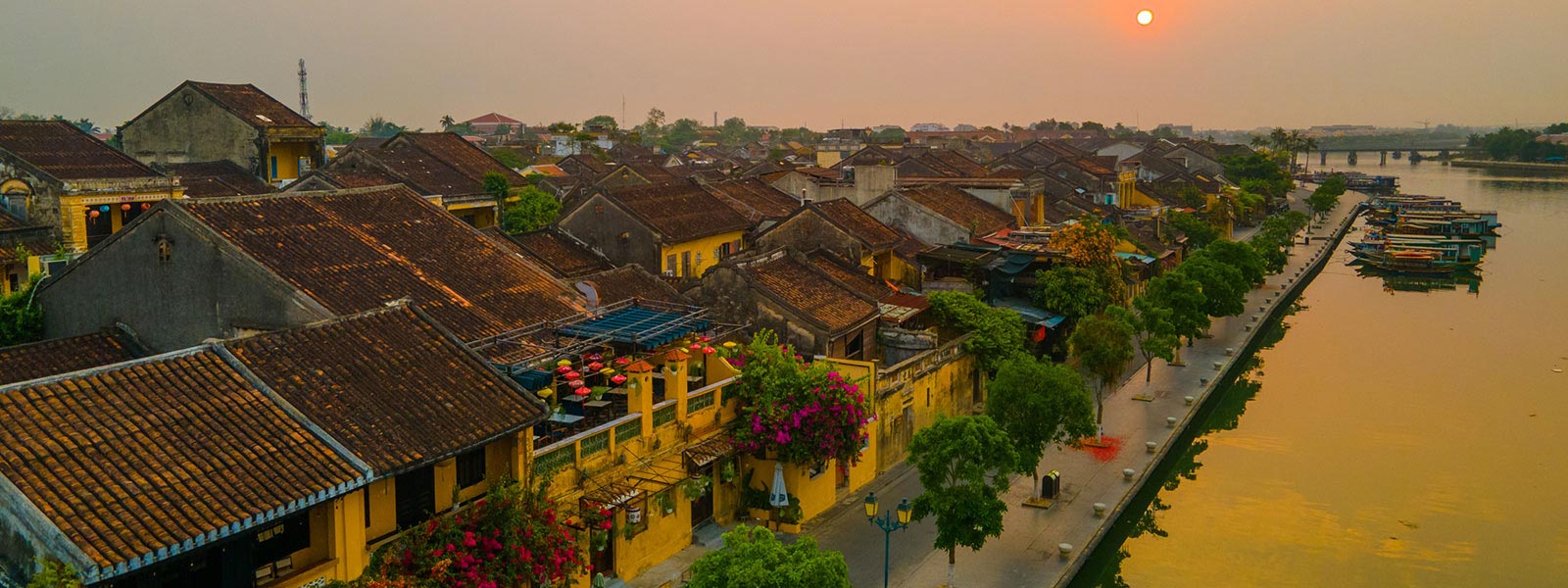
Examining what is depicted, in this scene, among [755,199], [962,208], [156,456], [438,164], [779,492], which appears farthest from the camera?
[755,199]

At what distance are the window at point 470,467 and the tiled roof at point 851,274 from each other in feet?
47.3

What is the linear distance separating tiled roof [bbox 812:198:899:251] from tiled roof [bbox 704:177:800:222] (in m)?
3.71

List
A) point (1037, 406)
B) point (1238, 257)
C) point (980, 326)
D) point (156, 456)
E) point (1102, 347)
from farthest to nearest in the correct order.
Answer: point (1238, 257) → point (980, 326) → point (1102, 347) → point (1037, 406) → point (156, 456)

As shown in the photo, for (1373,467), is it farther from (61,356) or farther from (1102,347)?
(61,356)

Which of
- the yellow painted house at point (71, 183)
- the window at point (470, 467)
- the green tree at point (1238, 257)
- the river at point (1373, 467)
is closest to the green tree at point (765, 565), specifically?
the window at point (470, 467)

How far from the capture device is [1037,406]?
21.6 metres

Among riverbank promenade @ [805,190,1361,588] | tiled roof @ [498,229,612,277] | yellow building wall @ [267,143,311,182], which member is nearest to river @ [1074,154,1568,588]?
riverbank promenade @ [805,190,1361,588]

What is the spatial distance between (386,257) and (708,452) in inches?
222

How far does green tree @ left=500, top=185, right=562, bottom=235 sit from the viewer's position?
37.4 meters

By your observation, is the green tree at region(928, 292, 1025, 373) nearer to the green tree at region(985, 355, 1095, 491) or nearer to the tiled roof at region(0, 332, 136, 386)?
the green tree at region(985, 355, 1095, 491)

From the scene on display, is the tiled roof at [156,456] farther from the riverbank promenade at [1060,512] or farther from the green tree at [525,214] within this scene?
the green tree at [525,214]

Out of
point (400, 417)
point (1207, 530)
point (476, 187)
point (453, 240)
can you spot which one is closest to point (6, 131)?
point (476, 187)

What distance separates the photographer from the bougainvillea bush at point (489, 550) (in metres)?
12.3

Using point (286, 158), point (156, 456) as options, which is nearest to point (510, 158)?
point (286, 158)
